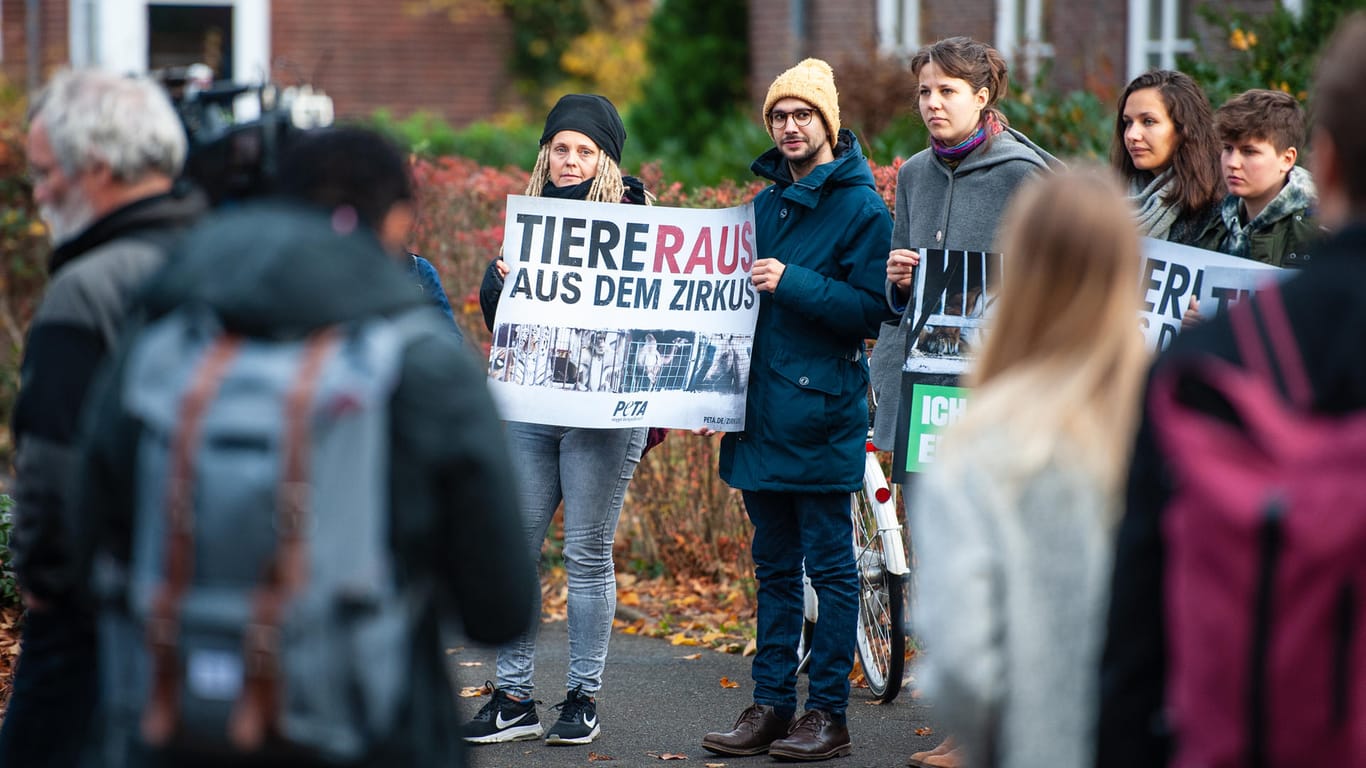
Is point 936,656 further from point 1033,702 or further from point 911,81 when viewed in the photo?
point 911,81

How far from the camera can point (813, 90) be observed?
16.5 feet

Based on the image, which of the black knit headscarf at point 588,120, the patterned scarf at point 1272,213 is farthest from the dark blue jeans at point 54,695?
the patterned scarf at point 1272,213

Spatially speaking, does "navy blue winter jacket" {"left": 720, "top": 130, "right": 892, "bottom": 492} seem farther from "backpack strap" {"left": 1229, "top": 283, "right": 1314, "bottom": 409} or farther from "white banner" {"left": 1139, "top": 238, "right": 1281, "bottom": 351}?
"backpack strap" {"left": 1229, "top": 283, "right": 1314, "bottom": 409}

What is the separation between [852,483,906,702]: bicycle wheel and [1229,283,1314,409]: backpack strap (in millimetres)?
3704

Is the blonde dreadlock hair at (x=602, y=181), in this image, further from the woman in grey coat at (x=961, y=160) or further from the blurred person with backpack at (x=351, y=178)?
the blurred person with backpack at (x=351, y=178)

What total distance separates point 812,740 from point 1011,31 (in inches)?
400

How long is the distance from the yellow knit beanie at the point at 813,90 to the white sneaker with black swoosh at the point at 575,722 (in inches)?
79.8

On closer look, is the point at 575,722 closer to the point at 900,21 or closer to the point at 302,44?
the point at 900,21

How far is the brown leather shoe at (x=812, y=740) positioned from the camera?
5066mm

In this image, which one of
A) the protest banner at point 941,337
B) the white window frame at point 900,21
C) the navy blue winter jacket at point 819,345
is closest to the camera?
the protest banner at point 941,337

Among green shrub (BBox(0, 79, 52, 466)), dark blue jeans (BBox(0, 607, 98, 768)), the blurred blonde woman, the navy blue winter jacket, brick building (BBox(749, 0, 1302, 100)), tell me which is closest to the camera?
the blurred blonde woman

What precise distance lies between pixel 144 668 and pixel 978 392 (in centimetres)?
135

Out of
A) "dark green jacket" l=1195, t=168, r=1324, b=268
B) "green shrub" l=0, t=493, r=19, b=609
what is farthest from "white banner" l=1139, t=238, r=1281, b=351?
"green shrub" l=0, t=493, r=19, b=609

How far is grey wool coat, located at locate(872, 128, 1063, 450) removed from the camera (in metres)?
4.89
